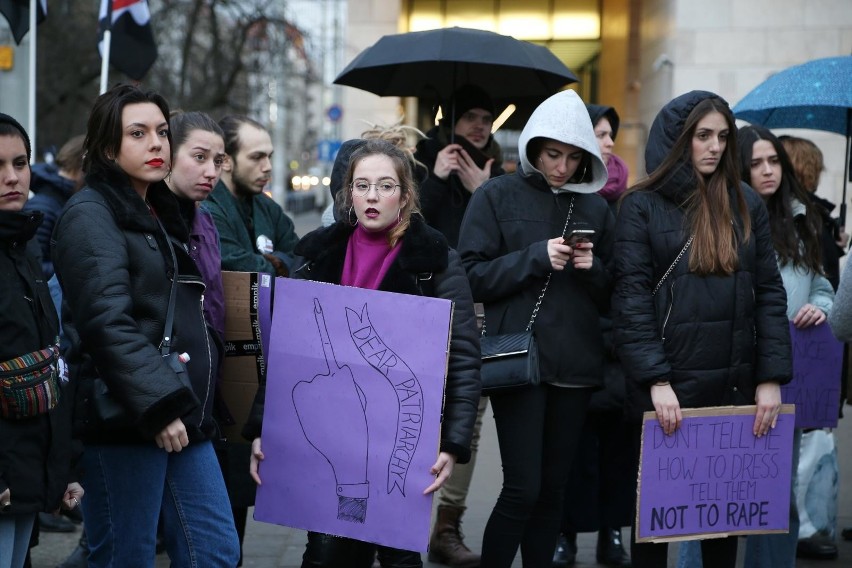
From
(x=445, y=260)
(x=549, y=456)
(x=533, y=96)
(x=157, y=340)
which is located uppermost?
(x=533, y=96)

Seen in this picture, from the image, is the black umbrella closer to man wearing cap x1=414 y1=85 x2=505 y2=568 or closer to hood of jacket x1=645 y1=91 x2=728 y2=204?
man wearing cap x1=414 y1=85 x2=505 y2=568

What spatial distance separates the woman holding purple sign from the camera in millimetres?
4418

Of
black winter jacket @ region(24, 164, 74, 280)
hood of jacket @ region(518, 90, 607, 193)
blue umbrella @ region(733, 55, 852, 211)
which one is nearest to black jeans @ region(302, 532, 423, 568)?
hood of jacket @ region(518, 90, 607, 193)

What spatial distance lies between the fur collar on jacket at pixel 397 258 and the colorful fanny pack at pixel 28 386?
1.00 m

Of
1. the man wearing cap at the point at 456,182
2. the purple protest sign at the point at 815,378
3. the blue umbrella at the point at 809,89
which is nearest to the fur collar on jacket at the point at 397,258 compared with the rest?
the man wearing cap at the point at 456,182

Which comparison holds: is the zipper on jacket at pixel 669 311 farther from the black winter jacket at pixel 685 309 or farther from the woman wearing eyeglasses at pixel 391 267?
the woman wearing eyeglasses at pixel 391 267

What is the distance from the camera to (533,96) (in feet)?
22.9

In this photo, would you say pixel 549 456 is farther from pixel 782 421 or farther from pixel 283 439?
pixel 283 439

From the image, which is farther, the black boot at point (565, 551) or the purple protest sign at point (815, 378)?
the black boot at point (565, 551)

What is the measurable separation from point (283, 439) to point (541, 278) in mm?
1285

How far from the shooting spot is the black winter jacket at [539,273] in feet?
15.3

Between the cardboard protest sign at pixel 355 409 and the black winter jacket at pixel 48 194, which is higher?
the black winter jacket at pixel 48 194

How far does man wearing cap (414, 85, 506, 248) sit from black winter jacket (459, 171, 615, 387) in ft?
3.93

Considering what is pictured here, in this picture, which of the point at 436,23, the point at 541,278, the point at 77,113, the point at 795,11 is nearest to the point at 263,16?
the point at 77,113
